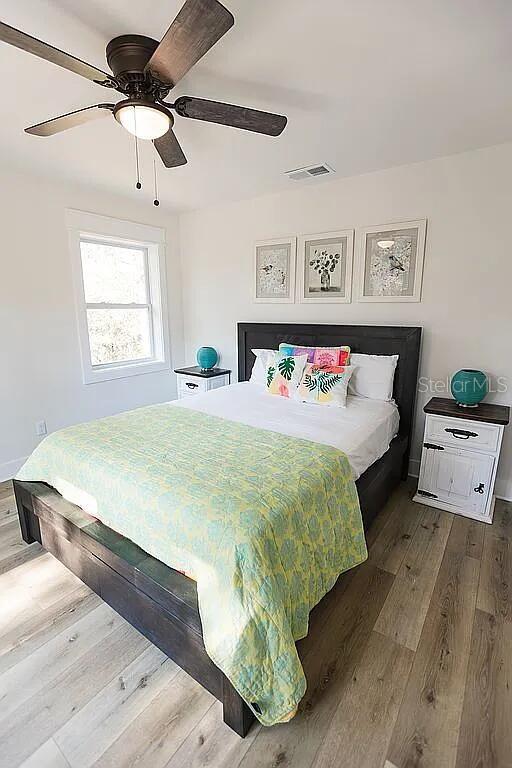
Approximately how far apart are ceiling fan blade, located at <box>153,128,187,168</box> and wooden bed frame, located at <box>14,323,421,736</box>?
192 centimetres

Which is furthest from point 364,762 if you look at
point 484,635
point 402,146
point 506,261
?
point 402,146

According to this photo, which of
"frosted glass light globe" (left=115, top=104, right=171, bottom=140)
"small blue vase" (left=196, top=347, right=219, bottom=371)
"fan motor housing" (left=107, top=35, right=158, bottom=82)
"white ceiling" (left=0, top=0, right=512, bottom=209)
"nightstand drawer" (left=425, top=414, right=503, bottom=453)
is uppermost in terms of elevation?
"white ceiling" (left=0, top=0, right=512, bottom=209)

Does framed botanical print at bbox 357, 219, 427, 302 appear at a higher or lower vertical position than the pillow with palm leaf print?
higher

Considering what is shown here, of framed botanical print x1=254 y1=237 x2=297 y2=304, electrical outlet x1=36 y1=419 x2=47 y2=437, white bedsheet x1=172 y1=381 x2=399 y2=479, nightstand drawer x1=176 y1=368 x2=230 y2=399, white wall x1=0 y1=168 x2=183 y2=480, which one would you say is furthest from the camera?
nightstand drawer x1=176 y1=368 x2=230 y2=399

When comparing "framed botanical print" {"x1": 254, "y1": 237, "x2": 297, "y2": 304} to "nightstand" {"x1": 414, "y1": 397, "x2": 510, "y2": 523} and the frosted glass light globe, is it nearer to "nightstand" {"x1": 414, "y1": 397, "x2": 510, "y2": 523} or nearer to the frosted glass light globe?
"nightstand" {"x1": 414, "y1": 397, "x2": 510, "y2": 523}

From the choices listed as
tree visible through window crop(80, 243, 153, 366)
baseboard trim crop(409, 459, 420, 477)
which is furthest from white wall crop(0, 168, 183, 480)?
baseboard trim crop(409, 459, 420, 477)

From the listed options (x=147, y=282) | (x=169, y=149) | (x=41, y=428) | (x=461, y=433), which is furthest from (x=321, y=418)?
(x=147, y=282)

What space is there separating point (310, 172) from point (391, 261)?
38.3 inches

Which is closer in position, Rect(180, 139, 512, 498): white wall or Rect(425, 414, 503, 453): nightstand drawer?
Rect(425, 414, 503, 453): nightstand drawer

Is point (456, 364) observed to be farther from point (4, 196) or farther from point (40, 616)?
point (4, 196)

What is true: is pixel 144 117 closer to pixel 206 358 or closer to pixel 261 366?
pixel 261 366

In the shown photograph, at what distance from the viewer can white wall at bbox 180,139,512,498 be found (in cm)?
253

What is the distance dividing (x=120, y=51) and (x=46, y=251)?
2.07 m

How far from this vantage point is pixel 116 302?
3857 mm
